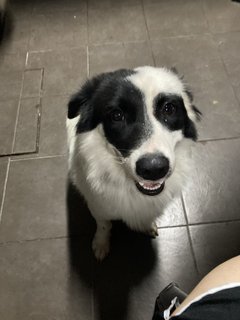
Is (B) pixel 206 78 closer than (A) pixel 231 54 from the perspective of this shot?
Yes

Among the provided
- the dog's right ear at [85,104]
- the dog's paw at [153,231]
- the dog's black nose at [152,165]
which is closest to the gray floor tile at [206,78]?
the dog's paw at [153,231]

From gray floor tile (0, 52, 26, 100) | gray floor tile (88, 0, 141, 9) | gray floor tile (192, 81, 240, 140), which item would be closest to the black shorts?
gray floor tile (192, 81, 240, 140)

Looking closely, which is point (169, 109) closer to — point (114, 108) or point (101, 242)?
point (114, 108)

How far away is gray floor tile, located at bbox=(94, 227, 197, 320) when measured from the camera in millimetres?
1815

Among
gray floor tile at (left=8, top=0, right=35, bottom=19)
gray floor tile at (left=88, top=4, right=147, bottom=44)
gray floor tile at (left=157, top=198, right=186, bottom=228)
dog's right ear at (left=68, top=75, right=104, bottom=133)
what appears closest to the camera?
dog's right ear at (left=68, top=75, right=104, bottom=133)

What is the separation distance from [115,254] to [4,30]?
2.28 metres

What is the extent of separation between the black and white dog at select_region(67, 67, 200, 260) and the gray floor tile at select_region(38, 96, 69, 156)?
62cm

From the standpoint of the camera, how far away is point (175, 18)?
323cm

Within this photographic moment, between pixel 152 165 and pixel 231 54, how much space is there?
1.95 meters

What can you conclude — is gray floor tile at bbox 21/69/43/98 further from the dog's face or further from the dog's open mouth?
the dog's open mouth

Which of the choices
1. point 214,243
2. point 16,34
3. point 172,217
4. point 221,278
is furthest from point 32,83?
point 221,278

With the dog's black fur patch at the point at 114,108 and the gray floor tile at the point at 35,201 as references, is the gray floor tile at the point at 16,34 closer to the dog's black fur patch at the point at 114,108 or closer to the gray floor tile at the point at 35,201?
the gray floor tile at the point at 35,201

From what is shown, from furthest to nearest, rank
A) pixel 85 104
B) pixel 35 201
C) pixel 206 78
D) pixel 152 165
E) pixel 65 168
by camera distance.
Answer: pixel 206 78, pixel 65 168, pixel 35 201, pixel 85 104, pixel 152 165

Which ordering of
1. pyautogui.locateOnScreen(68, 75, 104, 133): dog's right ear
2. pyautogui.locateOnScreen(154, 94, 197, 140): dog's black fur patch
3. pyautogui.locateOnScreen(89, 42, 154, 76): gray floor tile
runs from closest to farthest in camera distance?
pyautogui.locateOnScreen(154, 94, 197, 140): dog's black fur patch, pyautogui.locateOnScreen(68, 75, 104, 133): dog's right ear, pyautogui.locateOnScreen(89, 42, 154, 76): gray floor tile
